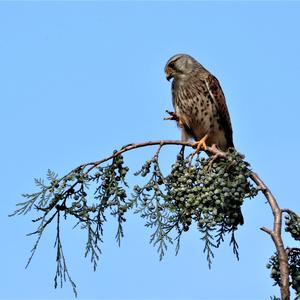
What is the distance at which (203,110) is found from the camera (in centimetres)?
731

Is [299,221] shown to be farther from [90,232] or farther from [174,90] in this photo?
[174,90]

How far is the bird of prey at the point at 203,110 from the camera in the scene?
7.29 m

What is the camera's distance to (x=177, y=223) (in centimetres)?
415

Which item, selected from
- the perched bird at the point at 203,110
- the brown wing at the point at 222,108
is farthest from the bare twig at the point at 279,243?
the brown wing at the point at 222,108

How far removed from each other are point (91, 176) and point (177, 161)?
0.63 metres

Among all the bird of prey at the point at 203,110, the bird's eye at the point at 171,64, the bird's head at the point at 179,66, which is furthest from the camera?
the bird's eye at the point at 171,64

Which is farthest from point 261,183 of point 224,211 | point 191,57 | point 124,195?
point 191,57

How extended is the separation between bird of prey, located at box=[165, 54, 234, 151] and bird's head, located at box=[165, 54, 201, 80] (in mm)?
186

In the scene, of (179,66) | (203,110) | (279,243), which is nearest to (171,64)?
(179,66)

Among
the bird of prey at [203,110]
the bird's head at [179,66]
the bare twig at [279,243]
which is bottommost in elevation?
the bare twig at [279,243]

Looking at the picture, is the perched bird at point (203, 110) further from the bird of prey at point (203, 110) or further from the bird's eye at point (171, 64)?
the bird's eye at point (171, 64)

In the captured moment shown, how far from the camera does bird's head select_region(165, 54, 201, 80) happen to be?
7902 millimetres

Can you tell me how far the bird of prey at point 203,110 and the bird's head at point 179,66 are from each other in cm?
19

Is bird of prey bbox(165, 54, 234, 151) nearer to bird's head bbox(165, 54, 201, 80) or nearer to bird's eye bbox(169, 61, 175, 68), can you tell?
bird's head bbox(165, 54, 201, 80)
